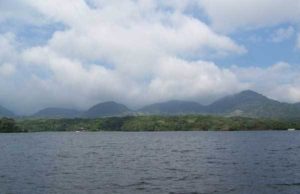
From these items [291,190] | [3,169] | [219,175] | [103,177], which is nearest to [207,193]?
[291,190]

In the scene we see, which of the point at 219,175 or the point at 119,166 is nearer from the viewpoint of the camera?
the point at 219,175

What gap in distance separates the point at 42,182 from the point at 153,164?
28.4m

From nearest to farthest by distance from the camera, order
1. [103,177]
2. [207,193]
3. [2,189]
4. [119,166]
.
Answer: [207,193] < [2,189] < [103,177] < [119,166]

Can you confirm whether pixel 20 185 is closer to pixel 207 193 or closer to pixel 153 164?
pixel 207 193

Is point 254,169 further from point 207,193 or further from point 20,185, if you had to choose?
point 20,185

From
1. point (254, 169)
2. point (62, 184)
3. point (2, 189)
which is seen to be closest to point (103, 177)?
point (62, 184)

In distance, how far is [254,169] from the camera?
7256cm

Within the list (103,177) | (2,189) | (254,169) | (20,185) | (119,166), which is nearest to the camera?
(2,189)

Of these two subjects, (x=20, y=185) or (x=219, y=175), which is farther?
(x=219, y=175)

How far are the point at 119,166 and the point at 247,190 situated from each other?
3341 centimetres

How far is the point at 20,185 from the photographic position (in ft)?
187

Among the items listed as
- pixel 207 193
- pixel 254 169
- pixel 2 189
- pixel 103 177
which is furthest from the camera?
pixel 254 169

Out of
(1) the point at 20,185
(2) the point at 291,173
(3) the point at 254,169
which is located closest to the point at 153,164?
(3) the point at 254,169

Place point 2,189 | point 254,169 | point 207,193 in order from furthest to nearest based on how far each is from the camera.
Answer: point 254,169
point 2,189
point 207,193
